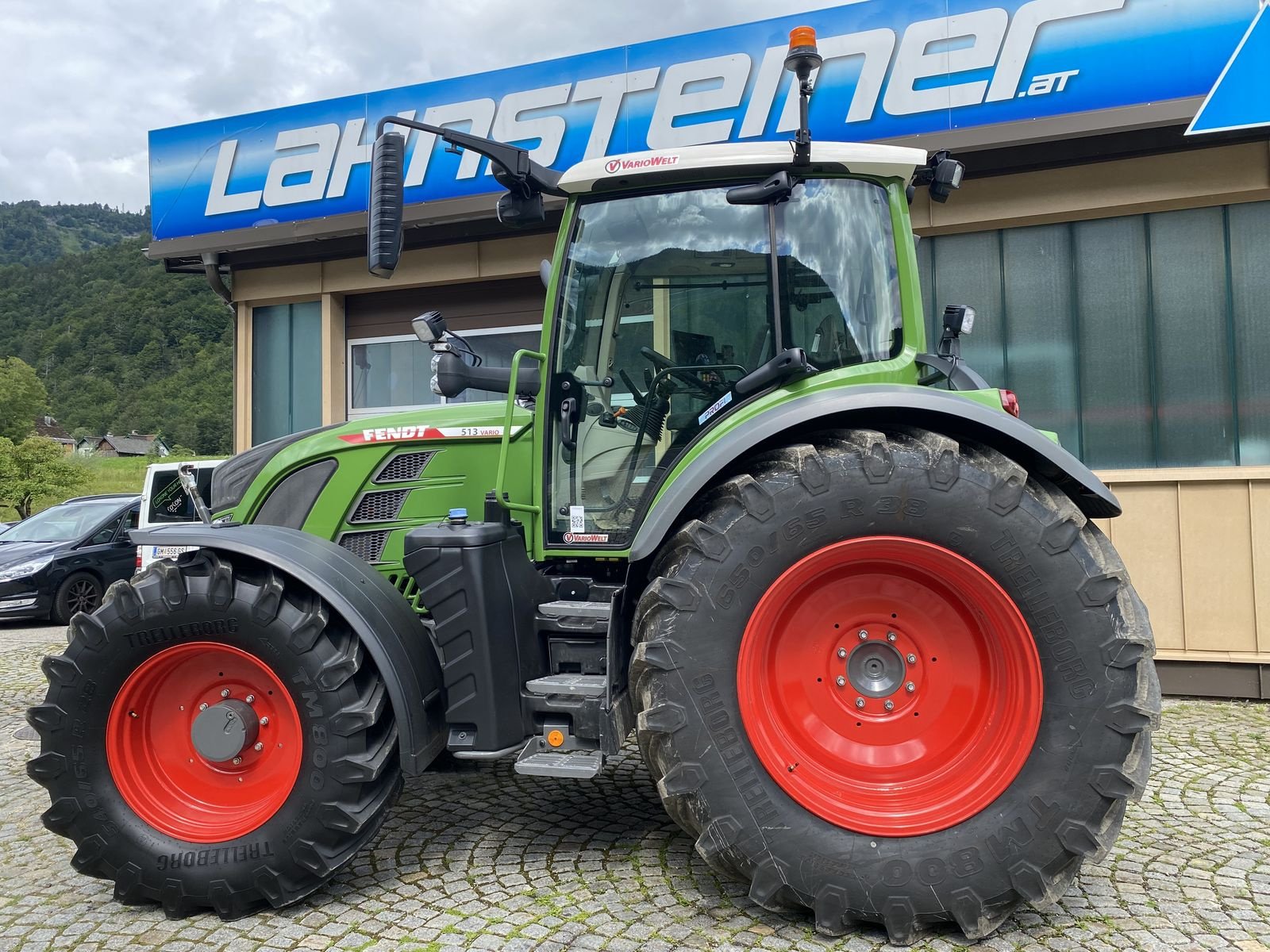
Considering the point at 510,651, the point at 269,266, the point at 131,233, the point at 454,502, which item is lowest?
the point at 510,651

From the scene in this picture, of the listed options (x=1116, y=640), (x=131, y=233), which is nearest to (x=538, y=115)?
(x=1116, y=640)

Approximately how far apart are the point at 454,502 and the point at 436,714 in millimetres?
889

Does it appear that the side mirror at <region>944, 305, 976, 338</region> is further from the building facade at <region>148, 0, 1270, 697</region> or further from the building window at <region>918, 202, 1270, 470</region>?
the building facade at <region>148, 0, 1270, 697</region>

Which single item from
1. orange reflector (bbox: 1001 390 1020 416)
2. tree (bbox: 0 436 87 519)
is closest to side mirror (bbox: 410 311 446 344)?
orange reflector (bbox: 1001 390 1020 416)

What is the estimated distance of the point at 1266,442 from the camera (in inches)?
232

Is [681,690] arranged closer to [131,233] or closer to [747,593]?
[747,593]

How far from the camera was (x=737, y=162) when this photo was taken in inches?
116

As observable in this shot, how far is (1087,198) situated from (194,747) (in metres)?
6.34

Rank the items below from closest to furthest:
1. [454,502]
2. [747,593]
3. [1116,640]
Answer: [1116,640], [747,593], [454,502]

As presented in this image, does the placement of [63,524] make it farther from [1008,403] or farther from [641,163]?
[1008,403]

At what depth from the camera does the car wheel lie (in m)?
10.2

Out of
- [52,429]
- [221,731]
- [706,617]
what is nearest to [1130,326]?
[706,617]

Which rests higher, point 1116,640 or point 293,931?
point 1116,640

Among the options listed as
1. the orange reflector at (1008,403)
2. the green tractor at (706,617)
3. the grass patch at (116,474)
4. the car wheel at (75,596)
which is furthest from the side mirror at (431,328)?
the grass patch at (116,474)
